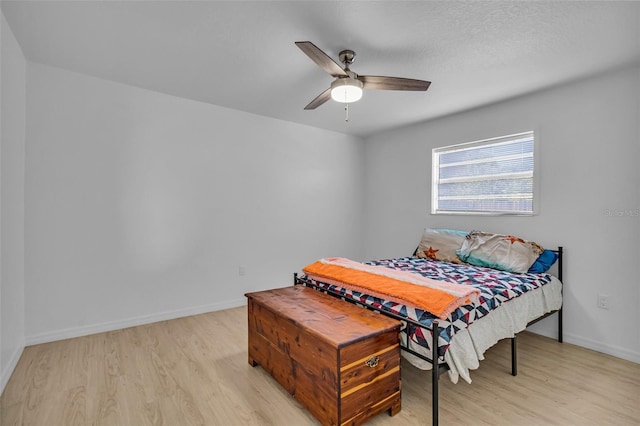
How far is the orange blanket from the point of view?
184cm

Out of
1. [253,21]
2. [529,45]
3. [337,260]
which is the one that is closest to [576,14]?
[529,45]

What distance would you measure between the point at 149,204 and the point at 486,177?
3.71 metres

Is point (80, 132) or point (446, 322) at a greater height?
point (80, 132)

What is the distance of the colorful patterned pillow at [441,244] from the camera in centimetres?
343

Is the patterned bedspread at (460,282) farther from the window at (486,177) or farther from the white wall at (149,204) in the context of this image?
the white wall at (149,204)

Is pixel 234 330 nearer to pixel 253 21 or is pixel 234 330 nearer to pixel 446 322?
pixel 446 322

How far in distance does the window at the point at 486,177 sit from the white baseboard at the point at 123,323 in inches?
115

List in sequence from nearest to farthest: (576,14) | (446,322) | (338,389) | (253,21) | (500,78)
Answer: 1. (338,389)
2. (446,322)
3. (576,14)
4. (253,21)
5. (500,78)

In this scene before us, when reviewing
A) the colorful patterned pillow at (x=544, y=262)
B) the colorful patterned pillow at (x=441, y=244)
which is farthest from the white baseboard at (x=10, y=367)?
the colorful patterned pillow at (x=544, y=262)

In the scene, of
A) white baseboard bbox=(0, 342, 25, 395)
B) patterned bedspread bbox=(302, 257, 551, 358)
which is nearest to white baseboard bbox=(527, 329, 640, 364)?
patterned bedspread bbox=(302, 257, 551, 358)

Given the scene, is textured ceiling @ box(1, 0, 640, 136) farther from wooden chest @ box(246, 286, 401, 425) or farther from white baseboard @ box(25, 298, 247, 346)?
white baseboard @ box(25, 298, 247, 346)

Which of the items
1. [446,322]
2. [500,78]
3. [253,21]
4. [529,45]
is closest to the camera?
[446,322]

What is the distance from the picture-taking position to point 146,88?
10.3 feet

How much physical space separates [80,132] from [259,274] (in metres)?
2.38
